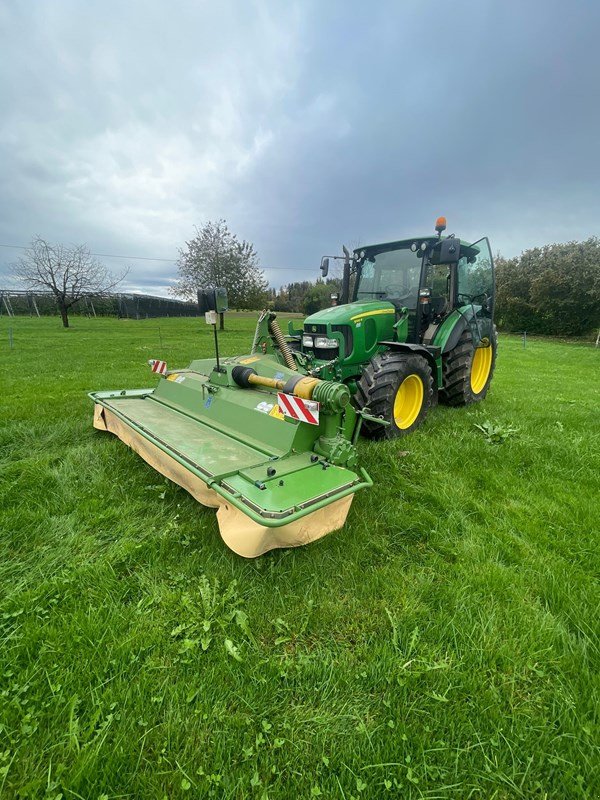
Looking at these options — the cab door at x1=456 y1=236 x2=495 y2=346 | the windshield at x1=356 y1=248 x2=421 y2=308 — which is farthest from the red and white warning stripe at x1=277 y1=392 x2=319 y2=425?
the cab door at x1=456 y1=236 x2=495 y2=346

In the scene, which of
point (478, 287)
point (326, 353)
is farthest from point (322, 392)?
point (478, 287)

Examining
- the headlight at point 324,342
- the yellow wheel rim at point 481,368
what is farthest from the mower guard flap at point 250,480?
the yellow wheel rim at point 481,368

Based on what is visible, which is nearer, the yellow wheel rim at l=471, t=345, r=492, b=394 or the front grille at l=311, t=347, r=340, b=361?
the front grille at l=311, t=347, r=340, b=361

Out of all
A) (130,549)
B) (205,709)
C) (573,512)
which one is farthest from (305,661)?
(573,512)

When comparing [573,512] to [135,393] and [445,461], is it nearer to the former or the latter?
[445,461]

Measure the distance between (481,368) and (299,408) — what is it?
538cm

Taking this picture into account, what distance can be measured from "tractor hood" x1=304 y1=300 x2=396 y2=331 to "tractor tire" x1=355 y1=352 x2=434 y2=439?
62 centimetres

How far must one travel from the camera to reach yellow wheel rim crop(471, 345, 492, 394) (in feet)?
22.1

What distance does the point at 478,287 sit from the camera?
20.6 feet

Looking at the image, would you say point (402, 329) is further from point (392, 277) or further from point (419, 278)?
point (392, 277)

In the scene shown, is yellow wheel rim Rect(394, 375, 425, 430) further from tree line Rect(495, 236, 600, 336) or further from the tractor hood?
tree line Rect(495, 236, 600, 336)

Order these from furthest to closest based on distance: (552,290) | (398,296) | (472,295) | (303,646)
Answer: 1. (552,290)
2. (472,295)
3. (398,296)
4. (303,646)

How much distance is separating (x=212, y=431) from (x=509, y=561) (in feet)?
8.02

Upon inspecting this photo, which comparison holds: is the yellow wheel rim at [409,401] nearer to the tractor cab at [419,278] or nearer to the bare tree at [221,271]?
the tractor cab at [419,278]
